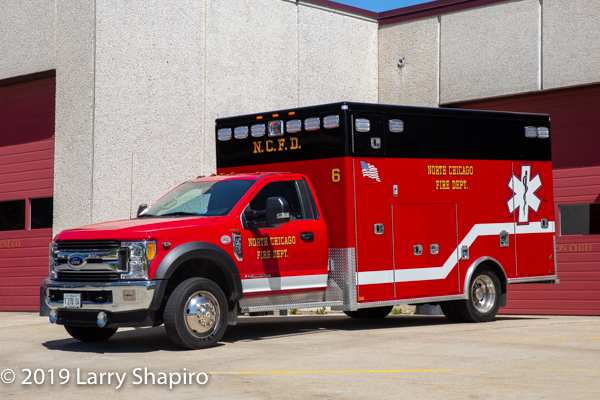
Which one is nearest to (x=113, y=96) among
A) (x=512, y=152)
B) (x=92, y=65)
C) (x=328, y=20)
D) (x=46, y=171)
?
(x=92, y=65)

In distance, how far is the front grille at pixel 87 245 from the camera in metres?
9.17

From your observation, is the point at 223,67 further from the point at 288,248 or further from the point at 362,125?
the point at 288,248

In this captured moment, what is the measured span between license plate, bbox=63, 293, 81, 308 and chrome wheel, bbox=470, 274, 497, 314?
618 centimetres

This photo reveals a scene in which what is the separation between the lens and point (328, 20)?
63.1ft

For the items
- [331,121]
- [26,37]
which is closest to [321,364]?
[331,121]

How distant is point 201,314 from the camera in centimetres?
935

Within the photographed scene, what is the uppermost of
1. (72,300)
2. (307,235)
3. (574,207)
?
(574,207)

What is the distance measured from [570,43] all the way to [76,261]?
38.3 feet

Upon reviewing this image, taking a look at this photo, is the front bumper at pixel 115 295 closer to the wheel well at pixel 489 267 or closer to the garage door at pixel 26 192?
the wheel well at pixel 489 267

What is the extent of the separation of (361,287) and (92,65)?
7.36 m

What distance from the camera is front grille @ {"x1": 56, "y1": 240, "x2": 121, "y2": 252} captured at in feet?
30.1

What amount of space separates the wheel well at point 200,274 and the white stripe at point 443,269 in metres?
1.94

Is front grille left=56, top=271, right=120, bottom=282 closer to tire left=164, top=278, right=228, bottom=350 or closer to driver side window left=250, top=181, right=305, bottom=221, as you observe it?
tire left=164, top=278, right=228, bottom=350

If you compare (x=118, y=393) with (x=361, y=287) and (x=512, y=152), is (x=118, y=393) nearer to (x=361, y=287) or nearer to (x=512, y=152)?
(x=361, y=287)
